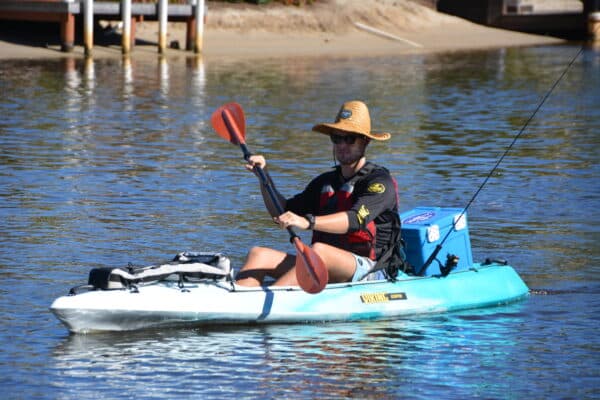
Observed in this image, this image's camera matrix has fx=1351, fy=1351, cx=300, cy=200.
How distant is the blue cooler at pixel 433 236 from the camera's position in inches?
325

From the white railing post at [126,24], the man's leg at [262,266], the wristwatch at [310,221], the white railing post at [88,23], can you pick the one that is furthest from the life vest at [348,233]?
Answer: the white railing post at [126,24]

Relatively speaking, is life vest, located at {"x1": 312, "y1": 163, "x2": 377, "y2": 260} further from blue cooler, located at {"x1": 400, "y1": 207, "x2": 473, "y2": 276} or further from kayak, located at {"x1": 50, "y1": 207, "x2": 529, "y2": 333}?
blue cooler, located at {"x1": 400, "y1": 207, "x2": 473, "y2": 276}

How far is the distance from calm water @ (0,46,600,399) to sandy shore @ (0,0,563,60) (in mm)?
4734

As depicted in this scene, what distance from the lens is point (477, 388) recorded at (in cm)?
669

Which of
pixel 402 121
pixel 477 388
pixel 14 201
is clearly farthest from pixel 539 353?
pixel 402 121

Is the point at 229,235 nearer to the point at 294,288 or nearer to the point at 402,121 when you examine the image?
the point at 294,288

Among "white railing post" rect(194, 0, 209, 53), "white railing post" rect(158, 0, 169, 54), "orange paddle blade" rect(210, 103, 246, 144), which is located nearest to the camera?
"orange paddle blade" rect(210, 103, 246, 144)

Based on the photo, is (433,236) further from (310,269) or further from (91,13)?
(91,13)

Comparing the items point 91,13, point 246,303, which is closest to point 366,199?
point 246,303

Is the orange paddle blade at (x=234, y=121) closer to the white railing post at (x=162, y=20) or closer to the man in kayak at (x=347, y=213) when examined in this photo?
the man in kayak at (x=347, y=213)

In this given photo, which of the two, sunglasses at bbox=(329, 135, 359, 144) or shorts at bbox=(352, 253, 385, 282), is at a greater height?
sunglasses at bbox=(329, 135, 359, 144)

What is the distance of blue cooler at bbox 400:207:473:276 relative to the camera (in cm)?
825

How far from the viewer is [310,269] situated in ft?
23.9

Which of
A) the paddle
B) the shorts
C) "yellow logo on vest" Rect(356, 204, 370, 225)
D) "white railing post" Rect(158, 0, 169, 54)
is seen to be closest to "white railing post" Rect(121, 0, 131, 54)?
"white railing post" Rect(158, 0, 169, 54)
